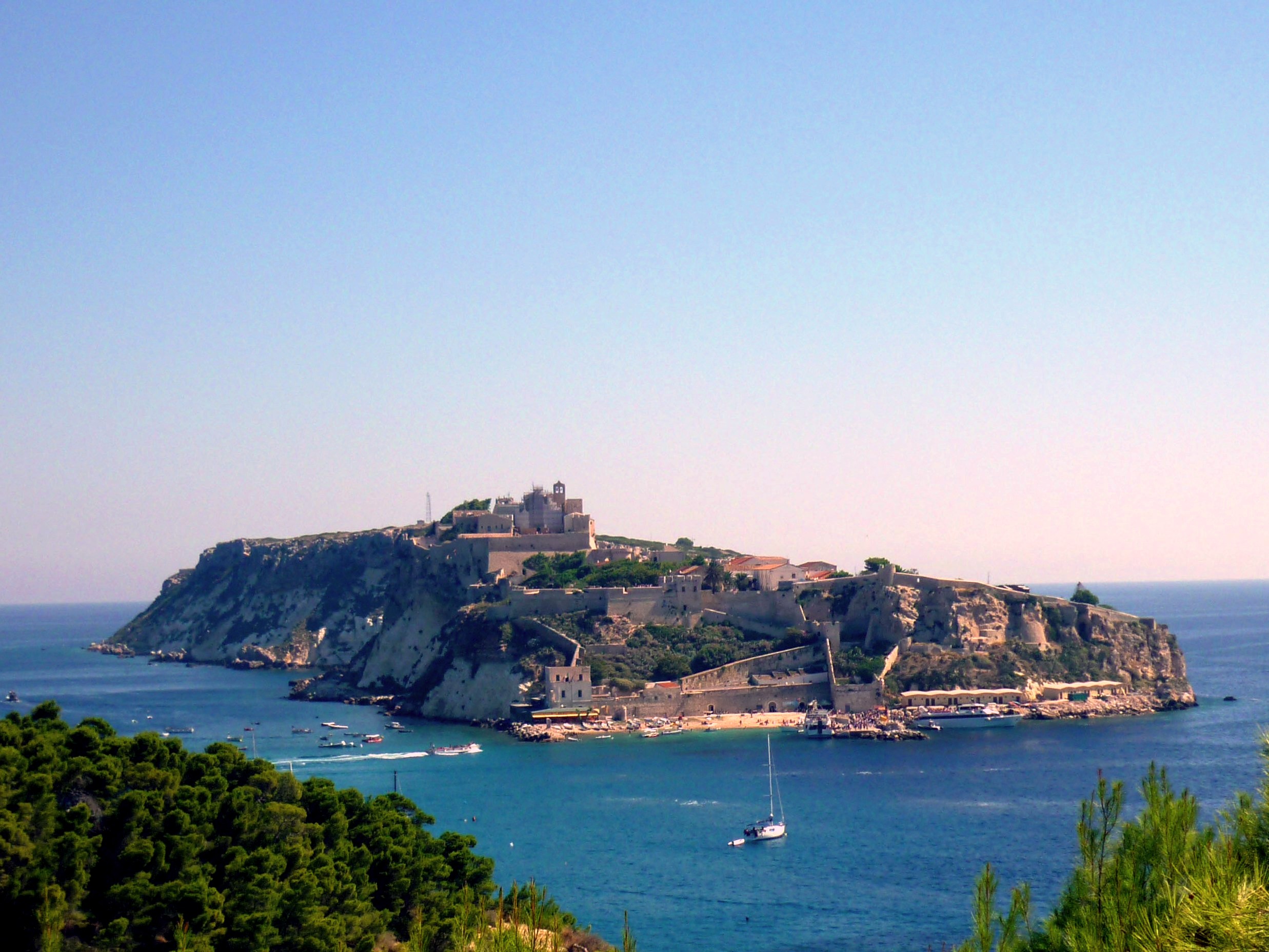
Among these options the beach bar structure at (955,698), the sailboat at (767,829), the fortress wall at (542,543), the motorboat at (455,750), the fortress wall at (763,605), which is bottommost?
the sailboat at (767,829)

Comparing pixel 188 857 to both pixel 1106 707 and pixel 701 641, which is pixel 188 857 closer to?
pixel 701 641

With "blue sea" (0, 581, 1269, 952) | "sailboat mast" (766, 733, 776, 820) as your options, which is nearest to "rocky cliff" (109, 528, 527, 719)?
"blue sea" (0, 581, 1269, 952)

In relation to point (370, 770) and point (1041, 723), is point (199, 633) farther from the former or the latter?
point (1041, 723)

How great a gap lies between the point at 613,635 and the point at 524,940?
170 ft

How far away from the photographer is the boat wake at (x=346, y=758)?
151ft

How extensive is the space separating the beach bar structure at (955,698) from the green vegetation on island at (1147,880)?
47.1m

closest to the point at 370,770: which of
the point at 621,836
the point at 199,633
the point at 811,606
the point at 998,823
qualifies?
the point at 621,836

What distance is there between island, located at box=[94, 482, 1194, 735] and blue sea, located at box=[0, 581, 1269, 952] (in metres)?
3.28

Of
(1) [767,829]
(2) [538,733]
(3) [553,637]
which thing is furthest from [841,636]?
(1) [767,829]

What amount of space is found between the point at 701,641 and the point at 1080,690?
17639mm

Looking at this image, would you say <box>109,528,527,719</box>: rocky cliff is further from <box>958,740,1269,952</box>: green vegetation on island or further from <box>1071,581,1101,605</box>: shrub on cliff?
<box>958,740,1269,952</box>: green vegetation on island

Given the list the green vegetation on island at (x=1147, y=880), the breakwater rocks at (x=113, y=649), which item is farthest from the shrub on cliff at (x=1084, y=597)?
the breakwater rocks at (x=113, y=649)

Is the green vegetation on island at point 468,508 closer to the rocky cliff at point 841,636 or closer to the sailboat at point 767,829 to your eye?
the rocky cliff at point 841,636

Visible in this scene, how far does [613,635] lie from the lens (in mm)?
62656
